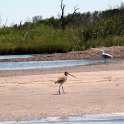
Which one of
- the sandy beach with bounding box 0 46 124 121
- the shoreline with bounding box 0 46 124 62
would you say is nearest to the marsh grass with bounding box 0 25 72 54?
the shoreline with bounding box 0 46 124 62

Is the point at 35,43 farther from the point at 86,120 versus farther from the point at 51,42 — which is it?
the point at 86,120

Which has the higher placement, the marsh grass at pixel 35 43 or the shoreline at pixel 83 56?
the marsh grass at pixel 35 43

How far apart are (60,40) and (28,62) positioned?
35.3ft

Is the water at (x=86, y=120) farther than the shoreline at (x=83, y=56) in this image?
No

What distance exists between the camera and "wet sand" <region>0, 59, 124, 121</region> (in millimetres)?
14320

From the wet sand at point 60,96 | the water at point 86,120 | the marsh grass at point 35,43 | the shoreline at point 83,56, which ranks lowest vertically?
the water at point 86,120

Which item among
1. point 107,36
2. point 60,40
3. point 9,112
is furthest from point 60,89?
point 107,36

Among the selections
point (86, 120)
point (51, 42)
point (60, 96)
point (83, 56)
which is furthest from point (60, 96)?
point (51, 42)

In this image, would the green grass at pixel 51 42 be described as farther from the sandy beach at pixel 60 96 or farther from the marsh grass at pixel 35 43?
the sandy beach at pixel 60 96

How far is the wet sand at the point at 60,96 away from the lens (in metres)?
14.3

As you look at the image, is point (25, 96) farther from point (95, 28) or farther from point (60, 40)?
point (95, 28)

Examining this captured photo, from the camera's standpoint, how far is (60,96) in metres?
16.9

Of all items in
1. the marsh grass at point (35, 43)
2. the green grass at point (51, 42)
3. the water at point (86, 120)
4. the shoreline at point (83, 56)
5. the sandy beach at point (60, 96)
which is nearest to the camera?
the water at point (86, 120)

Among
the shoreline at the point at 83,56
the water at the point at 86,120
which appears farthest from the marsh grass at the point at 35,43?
the water at the point at 86,120
